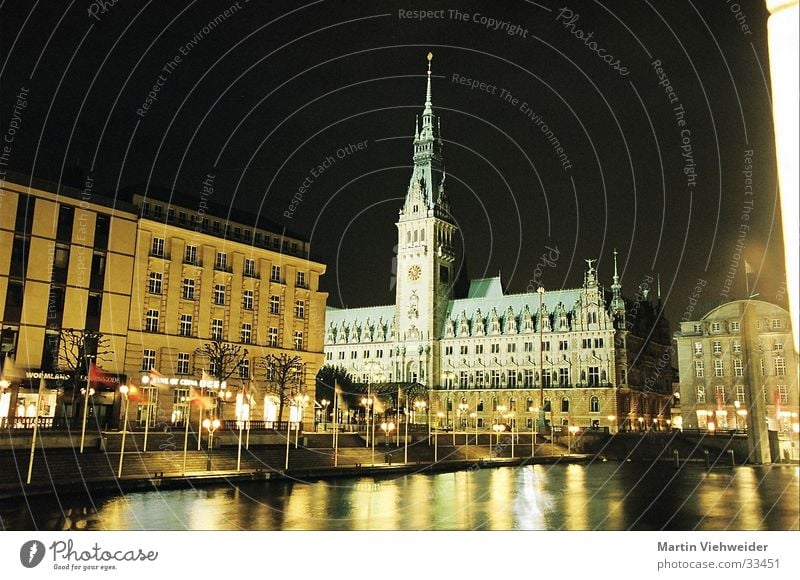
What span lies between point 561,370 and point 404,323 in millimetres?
18573

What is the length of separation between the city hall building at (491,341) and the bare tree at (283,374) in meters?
26.2

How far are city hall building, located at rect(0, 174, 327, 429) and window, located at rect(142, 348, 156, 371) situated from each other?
0.24ft

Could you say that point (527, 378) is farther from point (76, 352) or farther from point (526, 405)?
point (76, 352)

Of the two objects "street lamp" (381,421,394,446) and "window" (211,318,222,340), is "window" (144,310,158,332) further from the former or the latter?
"street lamp" (381,421,394,446)

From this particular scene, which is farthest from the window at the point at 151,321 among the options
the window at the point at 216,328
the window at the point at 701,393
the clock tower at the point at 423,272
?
the clock tower at the point at 423,272

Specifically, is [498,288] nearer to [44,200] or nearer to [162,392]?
[162,392]

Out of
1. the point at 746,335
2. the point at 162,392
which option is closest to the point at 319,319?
the point at 162,392

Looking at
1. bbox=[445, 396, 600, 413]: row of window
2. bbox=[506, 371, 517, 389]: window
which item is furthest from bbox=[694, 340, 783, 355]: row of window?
bbox=[506, 371, 517, 389]: window

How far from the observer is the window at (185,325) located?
1251 inches

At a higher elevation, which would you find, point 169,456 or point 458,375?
point 458,375

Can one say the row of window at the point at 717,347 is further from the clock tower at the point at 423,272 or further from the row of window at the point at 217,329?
the clock tower at the point at 423,272

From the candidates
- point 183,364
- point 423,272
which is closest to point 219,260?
point 183,364
